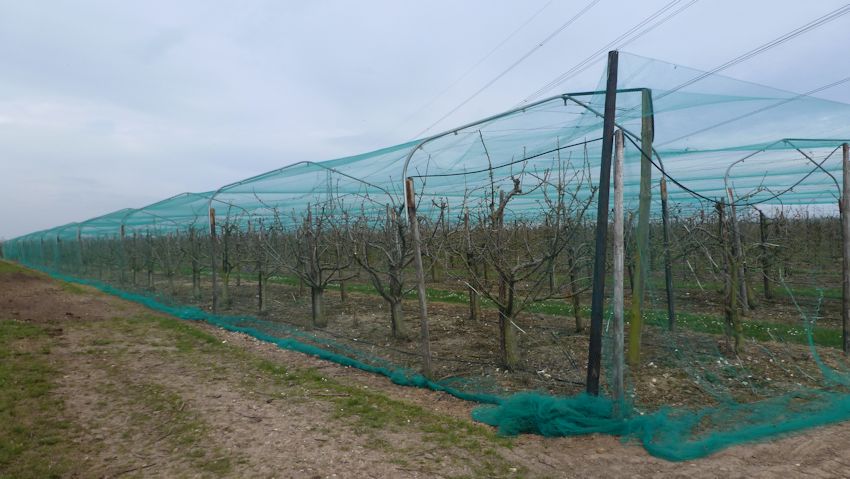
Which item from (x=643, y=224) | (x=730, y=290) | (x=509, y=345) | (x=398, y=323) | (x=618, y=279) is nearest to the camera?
(x=618, y=279)

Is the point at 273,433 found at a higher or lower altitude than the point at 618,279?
lower

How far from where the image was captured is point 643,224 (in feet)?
15.4

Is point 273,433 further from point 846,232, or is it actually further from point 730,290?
point 846,232

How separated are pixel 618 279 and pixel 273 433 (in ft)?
10.2

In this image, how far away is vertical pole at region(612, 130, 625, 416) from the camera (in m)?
3.76

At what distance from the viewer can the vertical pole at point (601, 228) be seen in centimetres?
395

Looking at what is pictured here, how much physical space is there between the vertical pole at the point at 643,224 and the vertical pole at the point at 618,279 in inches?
26.9

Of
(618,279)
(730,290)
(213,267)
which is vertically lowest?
(730,290)

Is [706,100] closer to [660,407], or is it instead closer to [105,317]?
[660,407]

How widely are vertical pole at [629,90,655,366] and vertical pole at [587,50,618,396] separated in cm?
48

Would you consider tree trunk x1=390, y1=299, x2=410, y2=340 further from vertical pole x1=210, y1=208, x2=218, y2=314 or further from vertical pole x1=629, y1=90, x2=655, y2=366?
vertical pole x1=210, y1=208, x2=218, y2=314

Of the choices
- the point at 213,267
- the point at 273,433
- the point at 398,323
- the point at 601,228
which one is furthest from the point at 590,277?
the point at 213,267

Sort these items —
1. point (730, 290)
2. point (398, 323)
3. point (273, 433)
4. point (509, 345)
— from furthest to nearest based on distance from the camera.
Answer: point (398, 323) → point (730, 290) → point (509, 345) → point (273, 433)

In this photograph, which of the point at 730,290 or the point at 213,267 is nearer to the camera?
the point at 730,290
